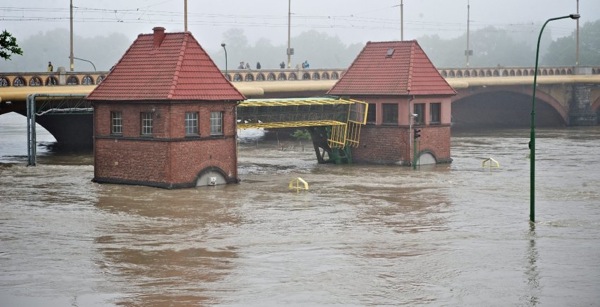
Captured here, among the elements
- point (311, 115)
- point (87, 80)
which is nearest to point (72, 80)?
point (87, 80)

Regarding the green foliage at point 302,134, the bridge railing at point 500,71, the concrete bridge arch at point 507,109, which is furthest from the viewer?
the concrete bridge arch at point 507,109

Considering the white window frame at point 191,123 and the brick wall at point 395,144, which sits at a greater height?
the white window frame at point 191,123

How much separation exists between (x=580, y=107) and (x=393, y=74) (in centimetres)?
5075

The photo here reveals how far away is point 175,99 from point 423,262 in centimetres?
1885

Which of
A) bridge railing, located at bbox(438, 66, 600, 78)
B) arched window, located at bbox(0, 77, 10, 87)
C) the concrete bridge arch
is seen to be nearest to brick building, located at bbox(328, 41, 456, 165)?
arched window, located at bbox(0, 77, 10, 87)

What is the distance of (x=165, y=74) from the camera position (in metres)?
48.1

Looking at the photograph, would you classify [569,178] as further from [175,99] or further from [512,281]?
[512,281]

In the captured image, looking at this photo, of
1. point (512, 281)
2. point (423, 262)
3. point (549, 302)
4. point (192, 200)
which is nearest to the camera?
point (549, 302)

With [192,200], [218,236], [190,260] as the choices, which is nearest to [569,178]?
[192,200]

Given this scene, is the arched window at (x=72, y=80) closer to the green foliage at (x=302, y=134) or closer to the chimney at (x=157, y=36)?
the chimney at (x=157, y=36)

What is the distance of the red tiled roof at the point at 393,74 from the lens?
2379 inches

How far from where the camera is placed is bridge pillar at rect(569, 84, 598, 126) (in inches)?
4178

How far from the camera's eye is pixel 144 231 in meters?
36.8

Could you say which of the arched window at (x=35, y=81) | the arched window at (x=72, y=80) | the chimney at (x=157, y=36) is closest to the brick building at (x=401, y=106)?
the chimney at (x=157, y=36)
